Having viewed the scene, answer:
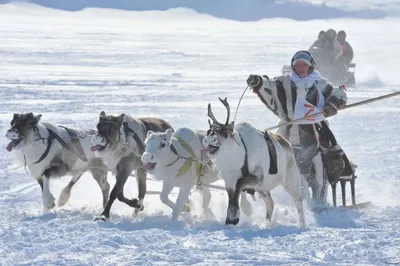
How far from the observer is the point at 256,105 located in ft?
57.2

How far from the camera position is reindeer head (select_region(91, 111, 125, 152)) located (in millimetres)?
7266

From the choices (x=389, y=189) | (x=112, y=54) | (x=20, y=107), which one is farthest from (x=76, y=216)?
(x=112, y=54)

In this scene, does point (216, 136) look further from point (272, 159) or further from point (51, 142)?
point (51, 142)

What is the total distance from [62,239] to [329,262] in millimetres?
1826

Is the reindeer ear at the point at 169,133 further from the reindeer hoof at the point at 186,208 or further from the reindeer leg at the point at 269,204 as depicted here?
the reindeer leg at the point at 269,204

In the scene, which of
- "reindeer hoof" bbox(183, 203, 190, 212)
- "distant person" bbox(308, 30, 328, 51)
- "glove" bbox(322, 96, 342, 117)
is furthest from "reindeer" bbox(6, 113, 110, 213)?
"distant person" bbox(308, 30, 328, 51)

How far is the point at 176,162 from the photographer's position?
7164mm

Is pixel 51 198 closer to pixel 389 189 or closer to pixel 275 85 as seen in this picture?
pixel 275 85

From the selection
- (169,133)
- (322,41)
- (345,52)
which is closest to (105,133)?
(169,133)

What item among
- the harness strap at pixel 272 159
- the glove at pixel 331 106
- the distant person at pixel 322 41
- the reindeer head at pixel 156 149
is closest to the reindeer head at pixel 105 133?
the reindeer head at pixel 156 149

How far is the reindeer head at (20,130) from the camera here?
746 centimetres

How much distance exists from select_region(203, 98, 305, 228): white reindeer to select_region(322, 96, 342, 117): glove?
0.70m

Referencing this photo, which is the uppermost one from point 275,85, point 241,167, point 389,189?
point 275,85

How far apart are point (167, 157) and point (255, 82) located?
3.59 feet
